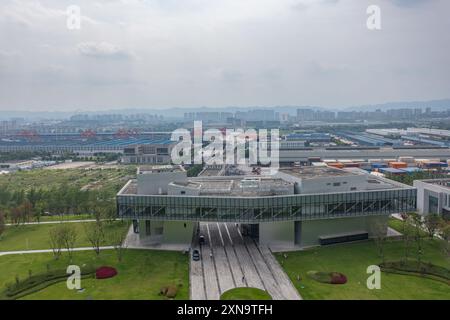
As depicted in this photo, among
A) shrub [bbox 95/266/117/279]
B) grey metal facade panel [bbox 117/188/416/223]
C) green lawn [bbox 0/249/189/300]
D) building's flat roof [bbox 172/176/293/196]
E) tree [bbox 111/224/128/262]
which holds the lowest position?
green lawn [bbox 0/249/189/300]

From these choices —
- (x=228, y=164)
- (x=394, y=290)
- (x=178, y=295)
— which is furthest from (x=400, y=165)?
(x=178, y=295)

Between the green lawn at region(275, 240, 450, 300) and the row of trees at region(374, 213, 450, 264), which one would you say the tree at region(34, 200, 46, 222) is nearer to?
the green lawn at region(275, 240, 450, 300)

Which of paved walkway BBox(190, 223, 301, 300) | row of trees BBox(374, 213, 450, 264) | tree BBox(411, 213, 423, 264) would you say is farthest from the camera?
tree BBox(411, 213, 423, 264)

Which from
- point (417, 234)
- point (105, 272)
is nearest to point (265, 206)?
point (417, 234)

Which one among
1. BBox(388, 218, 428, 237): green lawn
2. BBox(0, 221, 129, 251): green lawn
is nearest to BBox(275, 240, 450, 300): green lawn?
BBox(388, 218, 428, 237): green lawn

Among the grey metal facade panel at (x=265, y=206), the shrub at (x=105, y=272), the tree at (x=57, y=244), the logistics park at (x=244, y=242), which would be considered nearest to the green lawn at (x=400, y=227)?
the logistics park at (x=244, y=242)

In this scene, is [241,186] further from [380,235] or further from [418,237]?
[418,237]

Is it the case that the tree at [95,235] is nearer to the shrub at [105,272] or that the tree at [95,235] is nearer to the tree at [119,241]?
the tree at [119,241]
